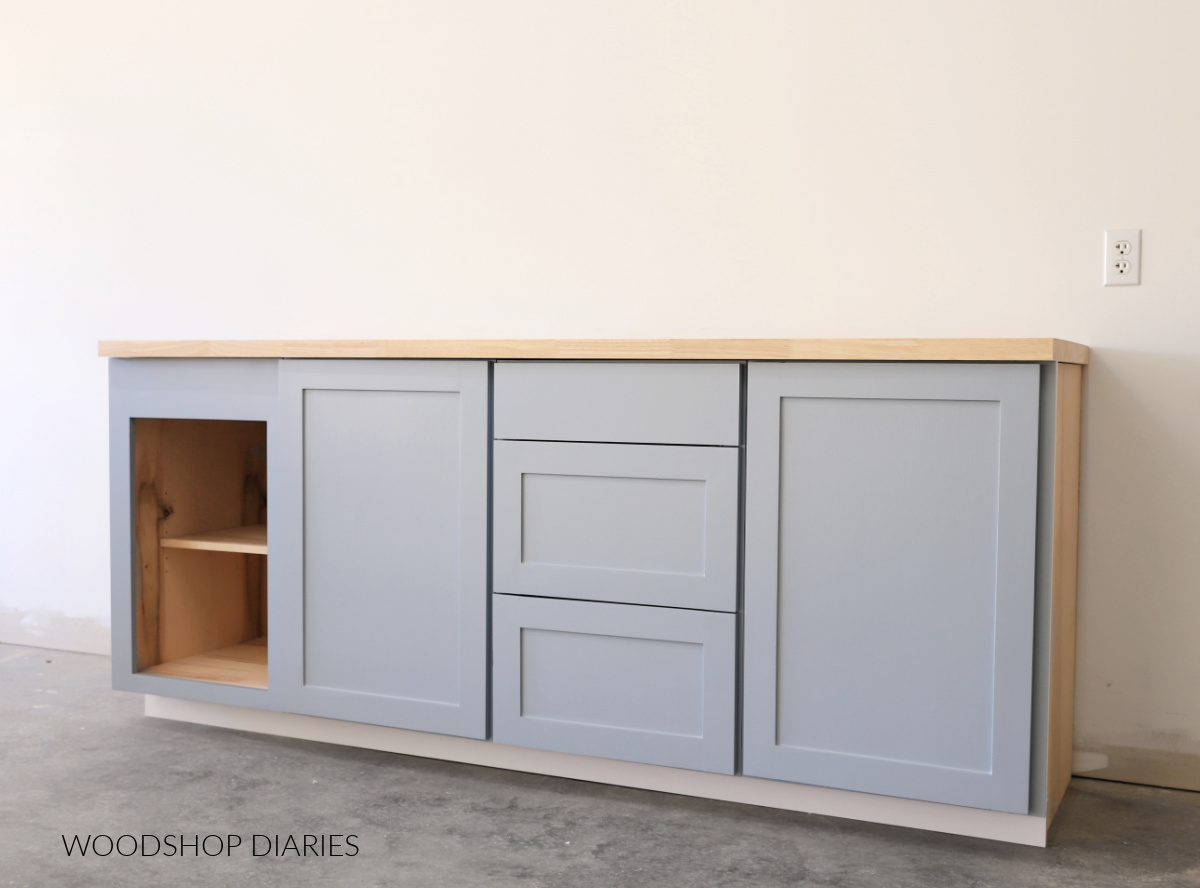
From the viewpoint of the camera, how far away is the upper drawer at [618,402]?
5.65ft

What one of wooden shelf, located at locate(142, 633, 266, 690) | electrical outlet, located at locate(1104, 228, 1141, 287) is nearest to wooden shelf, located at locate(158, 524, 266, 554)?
wooden shelf, located at locate(142, 633, 266, 690)

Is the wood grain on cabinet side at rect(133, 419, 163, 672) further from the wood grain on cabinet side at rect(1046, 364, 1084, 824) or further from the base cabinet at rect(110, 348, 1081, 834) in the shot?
the wood grain on cabinet side at rect(1046, 364, 1084, 824)

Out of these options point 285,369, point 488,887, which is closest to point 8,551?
point 285,369

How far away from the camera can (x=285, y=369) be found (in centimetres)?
202

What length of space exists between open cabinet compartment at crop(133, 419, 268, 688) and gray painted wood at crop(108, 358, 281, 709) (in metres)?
0.02

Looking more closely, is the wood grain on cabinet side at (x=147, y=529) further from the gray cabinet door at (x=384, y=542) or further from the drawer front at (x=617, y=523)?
the drawer front at (x=617, y=523)

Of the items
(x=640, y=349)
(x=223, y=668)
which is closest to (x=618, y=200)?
(x=640, y=349)

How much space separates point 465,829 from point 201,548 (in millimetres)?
910

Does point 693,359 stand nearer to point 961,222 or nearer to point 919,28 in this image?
point 961,222

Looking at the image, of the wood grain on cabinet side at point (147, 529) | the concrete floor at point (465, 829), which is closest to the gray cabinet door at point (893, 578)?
the concrete floor at point (465, 829)

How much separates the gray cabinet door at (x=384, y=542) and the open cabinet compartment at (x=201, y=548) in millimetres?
183

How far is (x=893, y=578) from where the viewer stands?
5.38 feet

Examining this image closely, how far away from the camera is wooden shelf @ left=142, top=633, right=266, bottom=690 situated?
2178mm

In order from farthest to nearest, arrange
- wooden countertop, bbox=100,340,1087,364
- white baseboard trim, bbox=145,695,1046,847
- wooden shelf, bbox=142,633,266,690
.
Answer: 1. wooden shelf, bbox=142,633,266,690
2. white baseboard trim, bbox=145,695,1046,847
3. wooden countertop, bbox=100,340,1087,364
